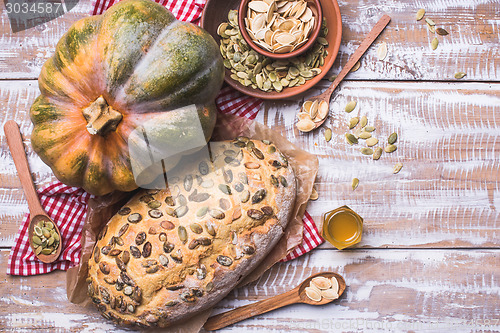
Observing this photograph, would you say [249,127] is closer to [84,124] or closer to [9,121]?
[84,124]

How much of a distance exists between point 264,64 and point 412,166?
719 mm

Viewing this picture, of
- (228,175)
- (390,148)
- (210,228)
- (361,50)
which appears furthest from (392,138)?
(210,228)

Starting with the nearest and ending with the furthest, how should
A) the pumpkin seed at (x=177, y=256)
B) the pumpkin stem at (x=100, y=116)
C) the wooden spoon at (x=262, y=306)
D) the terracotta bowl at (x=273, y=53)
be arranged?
the pumpkin stem at (x=100, y=116) → the pumpkin seed at (x=177, y=256) → the terracotta bowl at (x=273, y=53) → the wooden spoon at (x=262, y=306)

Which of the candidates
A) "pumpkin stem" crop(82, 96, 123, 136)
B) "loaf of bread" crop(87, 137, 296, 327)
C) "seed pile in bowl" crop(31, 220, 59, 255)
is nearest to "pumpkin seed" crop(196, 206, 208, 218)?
"loaf of bread" crop(87, 137, 296, 327)

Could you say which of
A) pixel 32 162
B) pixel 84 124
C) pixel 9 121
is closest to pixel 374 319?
pixel 84 124

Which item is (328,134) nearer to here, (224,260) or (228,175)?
(228,175)

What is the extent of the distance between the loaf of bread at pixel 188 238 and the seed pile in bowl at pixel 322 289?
0.28 metres

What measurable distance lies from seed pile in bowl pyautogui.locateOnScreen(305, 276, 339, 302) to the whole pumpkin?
751mm

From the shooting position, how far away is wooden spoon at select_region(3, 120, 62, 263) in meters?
1.69

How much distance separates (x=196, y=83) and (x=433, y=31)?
1020 mm

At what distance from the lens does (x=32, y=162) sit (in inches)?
69.2

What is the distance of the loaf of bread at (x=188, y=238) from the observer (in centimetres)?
148

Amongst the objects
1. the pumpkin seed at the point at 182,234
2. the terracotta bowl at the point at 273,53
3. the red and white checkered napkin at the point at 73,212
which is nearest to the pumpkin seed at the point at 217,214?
the pumpkin seed at the point at 182,234

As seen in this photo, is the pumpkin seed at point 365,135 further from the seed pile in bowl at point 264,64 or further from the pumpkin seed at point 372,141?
the seed pile in bowl at point 264,64
